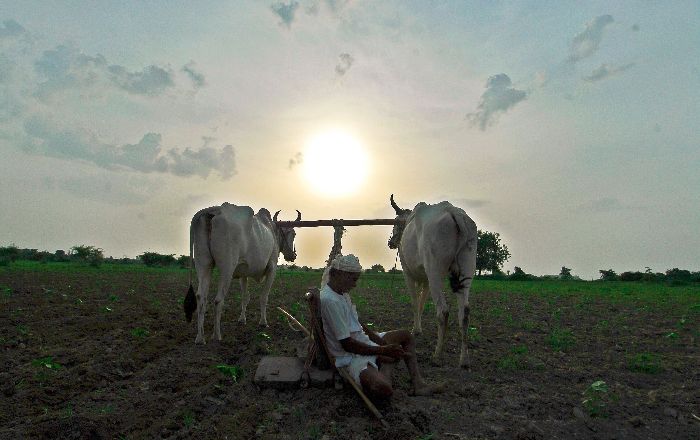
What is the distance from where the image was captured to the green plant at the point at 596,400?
545cm

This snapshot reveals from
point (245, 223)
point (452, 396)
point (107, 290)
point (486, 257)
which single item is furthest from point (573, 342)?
point (486, 257)

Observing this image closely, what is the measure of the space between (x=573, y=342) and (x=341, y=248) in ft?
17.8

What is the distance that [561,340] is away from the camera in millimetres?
9922

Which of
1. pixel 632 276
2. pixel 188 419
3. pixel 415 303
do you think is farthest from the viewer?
pixel 632 276

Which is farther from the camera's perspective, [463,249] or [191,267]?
[191,267]

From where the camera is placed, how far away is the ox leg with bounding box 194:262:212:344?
30.6 feet

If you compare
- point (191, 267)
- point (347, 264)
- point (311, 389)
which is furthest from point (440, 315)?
point (191, 267)

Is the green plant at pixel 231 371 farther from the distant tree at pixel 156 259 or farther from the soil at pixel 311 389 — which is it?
the distant tree at pixel 156 259

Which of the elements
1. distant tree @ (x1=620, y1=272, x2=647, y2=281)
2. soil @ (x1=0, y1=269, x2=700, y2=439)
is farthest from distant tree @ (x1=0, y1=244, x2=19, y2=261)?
distant tree @ (x1=620, y1=272, x2=647, y2=281)

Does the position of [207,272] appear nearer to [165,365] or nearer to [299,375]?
[165,365]

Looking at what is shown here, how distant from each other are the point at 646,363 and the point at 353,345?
547 centimetres

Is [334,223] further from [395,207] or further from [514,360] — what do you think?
[514,360]

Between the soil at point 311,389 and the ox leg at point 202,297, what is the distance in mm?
253

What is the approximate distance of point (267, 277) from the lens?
1254 centimetres
